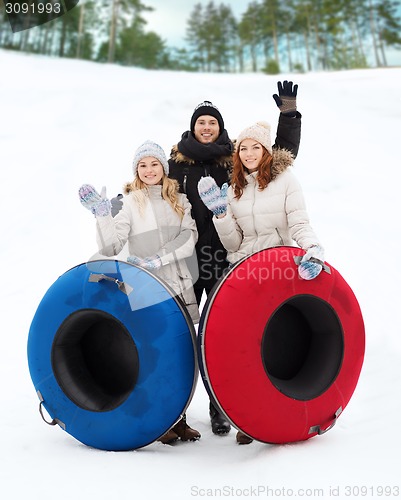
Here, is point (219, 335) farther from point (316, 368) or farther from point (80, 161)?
point (80, 161)

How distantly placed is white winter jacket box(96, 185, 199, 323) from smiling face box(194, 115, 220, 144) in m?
0.45

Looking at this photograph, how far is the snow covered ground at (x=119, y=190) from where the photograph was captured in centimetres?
197

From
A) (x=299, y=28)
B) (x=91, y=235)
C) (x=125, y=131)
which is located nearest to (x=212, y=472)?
(x=91, y=235)

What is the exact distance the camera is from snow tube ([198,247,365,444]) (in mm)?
2055

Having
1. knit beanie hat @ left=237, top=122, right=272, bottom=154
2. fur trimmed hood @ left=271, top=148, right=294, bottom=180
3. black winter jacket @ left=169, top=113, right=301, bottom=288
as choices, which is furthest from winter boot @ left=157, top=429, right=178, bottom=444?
knit beanie hat @ left=237, top=122, right=272, bottom=154

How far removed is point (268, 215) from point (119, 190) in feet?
15.0

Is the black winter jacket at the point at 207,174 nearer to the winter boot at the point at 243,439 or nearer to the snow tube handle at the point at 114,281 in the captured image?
the snow tube handle at the point at 114,281

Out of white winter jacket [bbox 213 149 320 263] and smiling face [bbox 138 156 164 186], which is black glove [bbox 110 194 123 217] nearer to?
smiling face [bbox 138 156 164 186]

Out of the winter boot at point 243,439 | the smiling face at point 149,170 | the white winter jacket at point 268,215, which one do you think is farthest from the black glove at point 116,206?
the winter boot at point 243,439

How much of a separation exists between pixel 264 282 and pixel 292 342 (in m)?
0.45

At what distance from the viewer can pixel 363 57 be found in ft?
58.2

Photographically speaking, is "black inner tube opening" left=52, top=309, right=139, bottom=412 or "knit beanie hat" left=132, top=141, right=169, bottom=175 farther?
"knit beanie hat" left=132, top=141, right=169, bottom=175

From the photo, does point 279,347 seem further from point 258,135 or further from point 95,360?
point 258,135

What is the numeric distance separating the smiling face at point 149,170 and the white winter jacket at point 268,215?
0.44 meters
